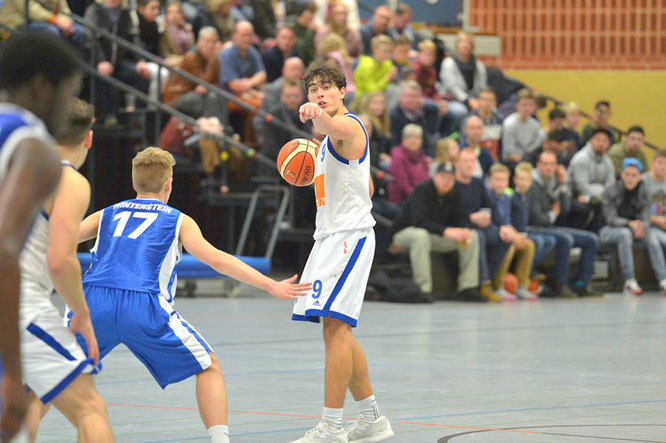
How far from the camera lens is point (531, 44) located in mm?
23172

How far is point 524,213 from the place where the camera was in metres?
15.5

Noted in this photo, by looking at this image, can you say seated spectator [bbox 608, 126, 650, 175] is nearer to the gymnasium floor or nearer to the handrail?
the handrail

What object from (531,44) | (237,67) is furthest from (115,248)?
(531,44)

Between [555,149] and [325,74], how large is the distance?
38.2ft

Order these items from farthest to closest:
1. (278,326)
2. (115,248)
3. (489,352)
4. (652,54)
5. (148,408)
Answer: (652,54) < (278,326) < (489,352) < (148,408) < (115,248)

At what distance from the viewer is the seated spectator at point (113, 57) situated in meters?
15.2

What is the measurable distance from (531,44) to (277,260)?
28.1ft

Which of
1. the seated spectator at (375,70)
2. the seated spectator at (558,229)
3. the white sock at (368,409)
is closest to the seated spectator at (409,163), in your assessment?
the seated spectator at (558,229)

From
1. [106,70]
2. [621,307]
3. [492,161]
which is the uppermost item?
[106,70]

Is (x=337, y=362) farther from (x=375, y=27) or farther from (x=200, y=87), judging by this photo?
(x=375, y=27)

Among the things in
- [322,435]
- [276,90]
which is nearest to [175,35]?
[276,90]

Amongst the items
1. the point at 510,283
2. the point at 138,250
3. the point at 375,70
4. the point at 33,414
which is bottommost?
the point at 510,283

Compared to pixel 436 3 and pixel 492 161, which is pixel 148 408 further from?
pixel 436 3

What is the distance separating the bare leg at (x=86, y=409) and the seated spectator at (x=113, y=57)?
10863 mm
